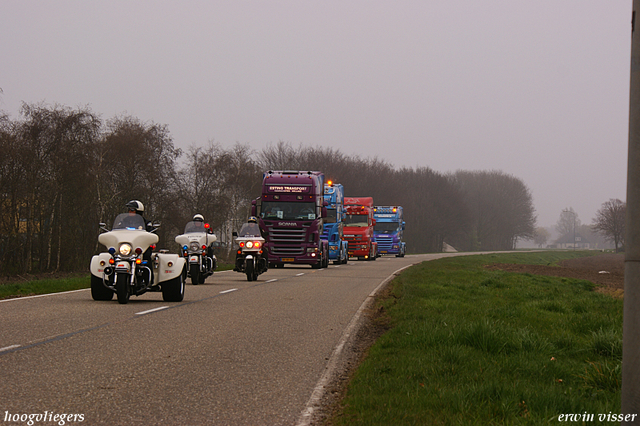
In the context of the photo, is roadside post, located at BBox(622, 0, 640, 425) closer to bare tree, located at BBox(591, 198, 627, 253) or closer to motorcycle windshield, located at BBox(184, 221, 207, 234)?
motorcycle windshield, located at BBox(184, 221, 207, 234)

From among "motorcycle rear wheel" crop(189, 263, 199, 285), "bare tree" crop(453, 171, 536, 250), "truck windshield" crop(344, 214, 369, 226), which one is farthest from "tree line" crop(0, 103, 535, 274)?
Result: "bare tree" crop(453, 171, 536, 250)

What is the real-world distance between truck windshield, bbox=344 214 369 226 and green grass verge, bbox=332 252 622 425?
3637 centimetres

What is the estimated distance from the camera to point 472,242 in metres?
122

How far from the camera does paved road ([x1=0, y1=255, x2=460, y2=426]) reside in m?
5.41

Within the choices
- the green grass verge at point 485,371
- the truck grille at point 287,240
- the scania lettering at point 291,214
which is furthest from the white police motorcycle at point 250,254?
the green grass verge at point 485,371

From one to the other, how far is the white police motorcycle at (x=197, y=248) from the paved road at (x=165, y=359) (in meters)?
5.96

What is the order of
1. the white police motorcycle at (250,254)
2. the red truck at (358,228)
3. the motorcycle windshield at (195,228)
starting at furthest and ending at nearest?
the red truck at (358,228)
the white police motorcycle at (250,254)
the motorcycle windshield at (195,228)

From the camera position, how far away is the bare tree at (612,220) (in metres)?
116

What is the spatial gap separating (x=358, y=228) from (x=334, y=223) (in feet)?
31.6

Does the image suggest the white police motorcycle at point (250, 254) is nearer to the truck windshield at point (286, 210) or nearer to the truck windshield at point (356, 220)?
the truck windshield at point (286, 210)

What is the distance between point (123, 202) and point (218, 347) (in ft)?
121

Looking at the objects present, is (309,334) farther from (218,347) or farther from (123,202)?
(123,202)

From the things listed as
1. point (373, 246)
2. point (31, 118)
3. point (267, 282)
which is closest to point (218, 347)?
point (267, 282)

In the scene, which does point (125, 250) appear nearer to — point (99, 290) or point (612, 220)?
point (99, 290)
